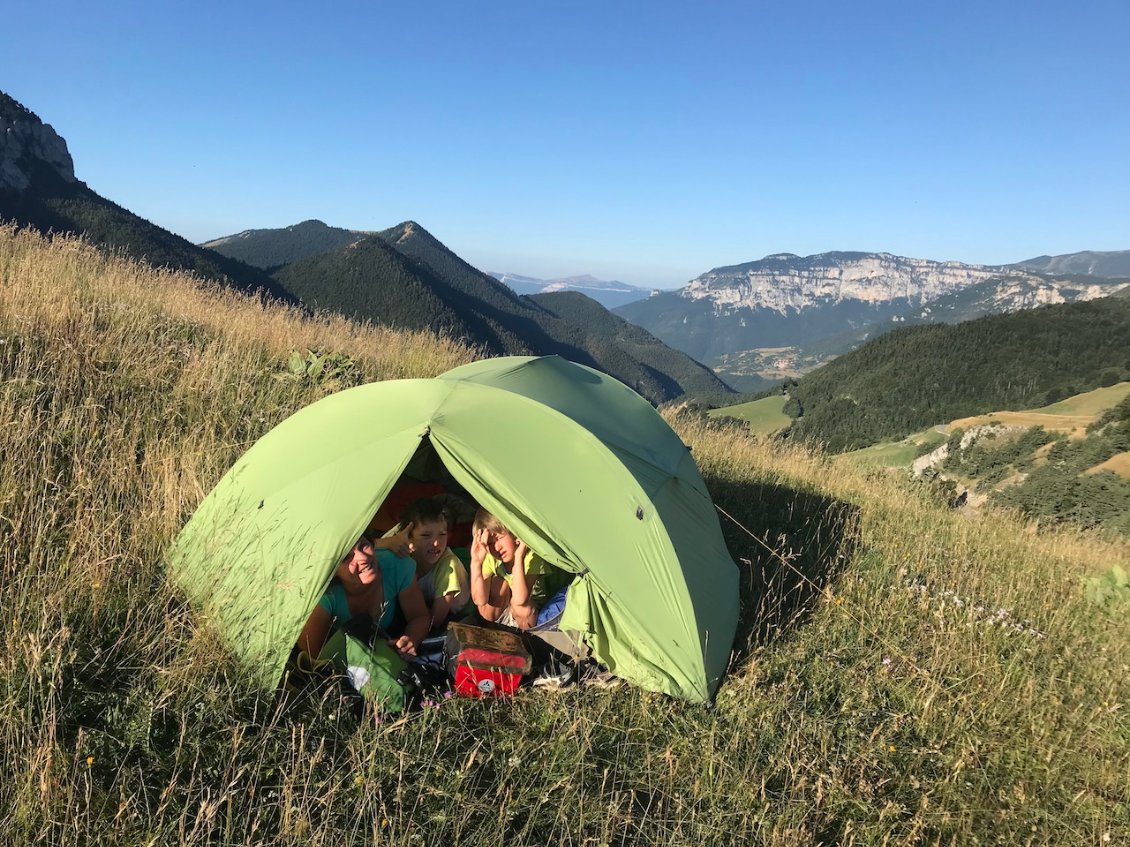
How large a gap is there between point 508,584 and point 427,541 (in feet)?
2.16

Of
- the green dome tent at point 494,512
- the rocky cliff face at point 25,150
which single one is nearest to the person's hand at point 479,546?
the green dome tent at point 494,512

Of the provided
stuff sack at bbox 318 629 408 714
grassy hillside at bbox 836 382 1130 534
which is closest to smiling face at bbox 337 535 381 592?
stuff sack at bbox 318 629 408 714

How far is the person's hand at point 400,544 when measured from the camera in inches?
172

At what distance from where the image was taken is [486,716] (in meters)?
3.38

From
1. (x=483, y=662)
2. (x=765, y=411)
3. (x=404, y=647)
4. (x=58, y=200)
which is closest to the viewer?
(x=483, y=662)

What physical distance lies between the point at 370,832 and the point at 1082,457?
28.4 metres

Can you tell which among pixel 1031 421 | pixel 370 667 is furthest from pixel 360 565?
pixel 1031 421

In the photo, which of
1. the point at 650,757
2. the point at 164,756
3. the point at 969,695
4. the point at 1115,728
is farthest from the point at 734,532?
the point at 164,756

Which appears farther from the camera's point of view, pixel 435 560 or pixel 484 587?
pixel 435 560

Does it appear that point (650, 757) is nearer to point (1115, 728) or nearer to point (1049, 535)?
point (1115, 728)

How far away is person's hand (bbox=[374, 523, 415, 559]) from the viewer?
438cm

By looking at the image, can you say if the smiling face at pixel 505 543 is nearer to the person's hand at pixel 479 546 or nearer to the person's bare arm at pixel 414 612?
the person's hand at pixel 479 546

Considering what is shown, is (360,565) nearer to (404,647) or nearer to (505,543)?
(404,647)

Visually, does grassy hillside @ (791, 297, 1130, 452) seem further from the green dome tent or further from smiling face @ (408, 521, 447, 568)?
smiling face @ (408, 521, 447, 568)
